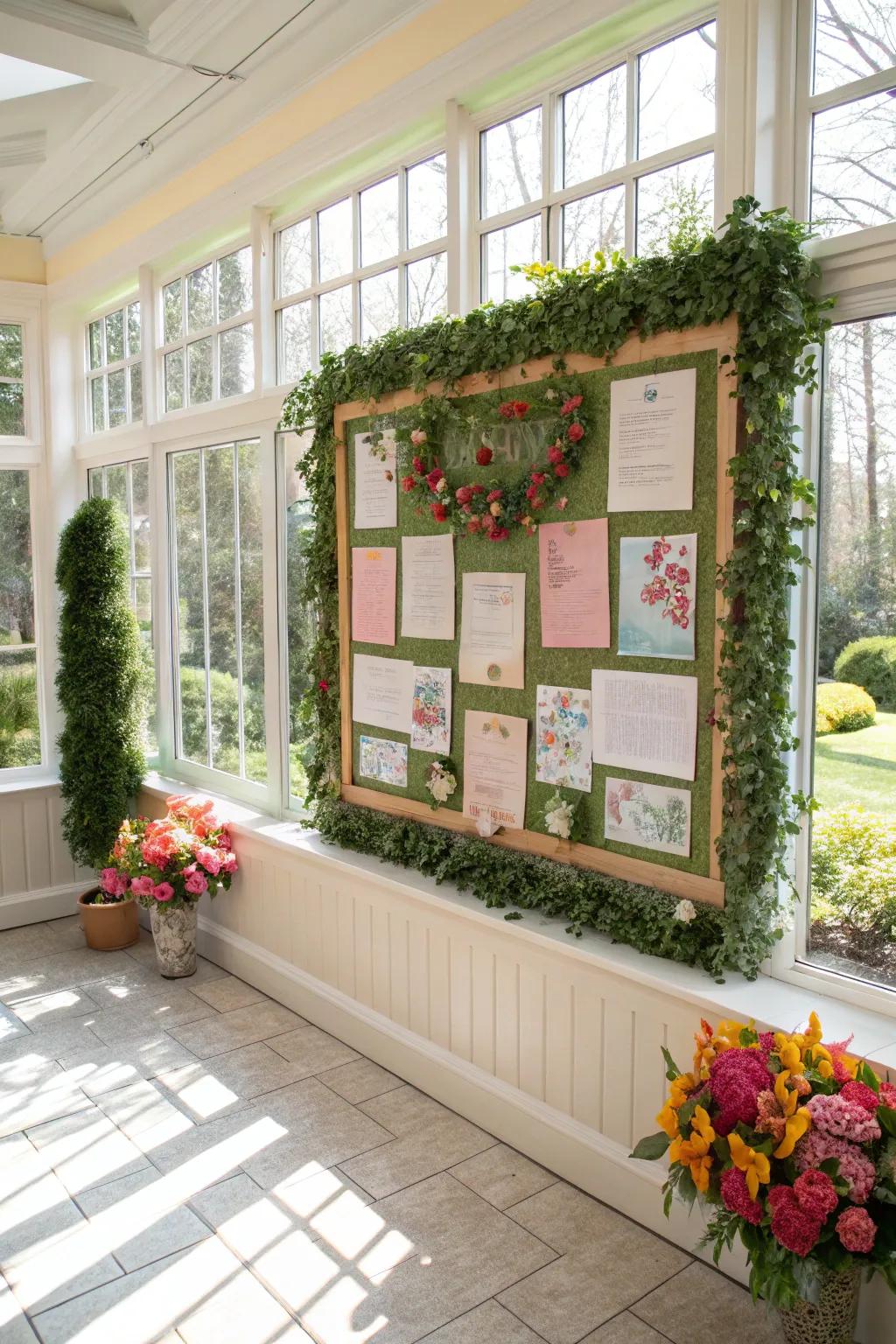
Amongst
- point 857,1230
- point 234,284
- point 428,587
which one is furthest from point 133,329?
point 857,1230

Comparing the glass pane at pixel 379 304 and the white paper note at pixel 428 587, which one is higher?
the glass pane at pixel 379 304

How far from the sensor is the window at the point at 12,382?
5.51 m

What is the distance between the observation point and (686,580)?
2566 mm

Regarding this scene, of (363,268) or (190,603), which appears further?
(190,603)

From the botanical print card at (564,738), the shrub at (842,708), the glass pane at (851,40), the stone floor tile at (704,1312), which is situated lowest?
the stone floor tile at (704,1312)

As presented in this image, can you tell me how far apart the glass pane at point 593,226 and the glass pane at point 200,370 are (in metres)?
2.11

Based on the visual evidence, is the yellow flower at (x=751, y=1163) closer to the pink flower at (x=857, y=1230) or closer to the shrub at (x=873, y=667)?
the pink flower at (x=857, y=1230)

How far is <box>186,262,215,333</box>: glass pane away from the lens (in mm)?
4578

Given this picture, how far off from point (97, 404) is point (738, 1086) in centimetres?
483

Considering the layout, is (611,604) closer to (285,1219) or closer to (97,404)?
(285,1219)

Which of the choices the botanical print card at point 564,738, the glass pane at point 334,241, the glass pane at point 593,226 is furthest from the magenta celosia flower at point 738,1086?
the glass pane at point 334,241

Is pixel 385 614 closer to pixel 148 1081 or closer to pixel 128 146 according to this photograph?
pixel 148 1081

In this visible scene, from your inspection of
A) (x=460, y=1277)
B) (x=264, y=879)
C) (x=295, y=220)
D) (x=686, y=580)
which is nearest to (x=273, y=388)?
(x=295, y=220)

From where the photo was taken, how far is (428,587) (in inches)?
131
